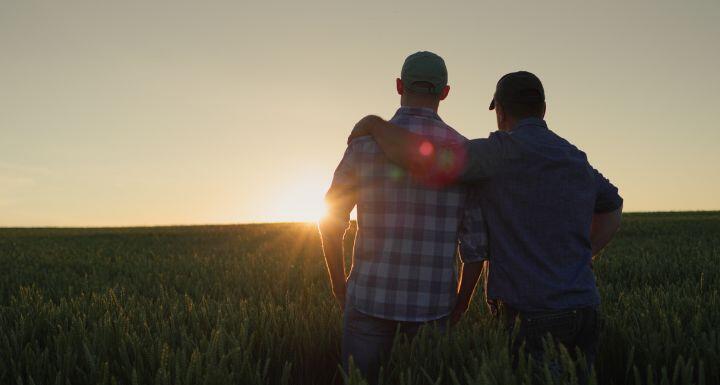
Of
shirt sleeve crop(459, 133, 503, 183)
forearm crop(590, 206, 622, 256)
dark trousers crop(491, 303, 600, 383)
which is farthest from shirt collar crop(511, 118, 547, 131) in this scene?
dark trousers crop(491, 303, 600, 383)

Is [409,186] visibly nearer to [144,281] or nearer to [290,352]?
[290,352]

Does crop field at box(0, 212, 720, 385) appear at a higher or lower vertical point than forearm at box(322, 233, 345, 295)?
lower

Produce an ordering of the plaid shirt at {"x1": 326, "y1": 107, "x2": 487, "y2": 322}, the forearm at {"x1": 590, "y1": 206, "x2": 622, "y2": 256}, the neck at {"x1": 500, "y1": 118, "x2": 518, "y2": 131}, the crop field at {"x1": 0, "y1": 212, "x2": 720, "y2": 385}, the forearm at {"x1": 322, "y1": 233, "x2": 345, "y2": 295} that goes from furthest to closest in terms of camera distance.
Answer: the forearm at {"x1": 590, "y1": 206, "x2": 622, "y2": 256}
the forearm at {"x1": 322, "y1": 233, "x2": 345, "y2": 295}
the neck at {"x1": 500, "y1": 118, "x2": 518, "y2": 131}
the plaid shirt at {"x1": 326, "y1": 107, "x2": 487, "y2": 322}
the crop field at {"x1": 0, "y1": 212, "x2": 720, "y2": 385}

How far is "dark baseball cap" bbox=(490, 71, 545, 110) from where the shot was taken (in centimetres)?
261

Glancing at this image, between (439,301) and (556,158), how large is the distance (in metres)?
0.89

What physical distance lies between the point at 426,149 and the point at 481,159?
0.88 feet

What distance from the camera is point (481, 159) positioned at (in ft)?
8.04

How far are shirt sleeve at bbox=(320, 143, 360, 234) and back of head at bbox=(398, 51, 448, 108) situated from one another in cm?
37

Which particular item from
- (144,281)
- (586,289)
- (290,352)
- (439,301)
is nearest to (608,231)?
(586,289)

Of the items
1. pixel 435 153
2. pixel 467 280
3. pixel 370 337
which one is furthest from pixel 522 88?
pixel 370 337

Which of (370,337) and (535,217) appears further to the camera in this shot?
(370,337)

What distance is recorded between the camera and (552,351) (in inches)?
81.0

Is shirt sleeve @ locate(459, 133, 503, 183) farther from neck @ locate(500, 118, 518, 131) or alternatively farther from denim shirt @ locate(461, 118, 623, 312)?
neck @ locate(500, 118, 518, 131)

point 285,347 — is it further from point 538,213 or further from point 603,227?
point 603,227
